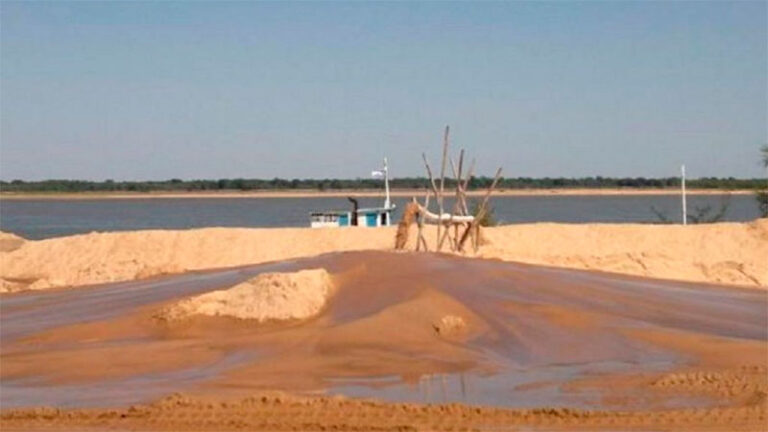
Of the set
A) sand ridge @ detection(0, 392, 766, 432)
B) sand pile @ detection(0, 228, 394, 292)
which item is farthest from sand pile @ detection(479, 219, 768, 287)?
sand ridge @ detection(0, 392, 766, 432)

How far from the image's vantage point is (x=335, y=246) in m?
29.2

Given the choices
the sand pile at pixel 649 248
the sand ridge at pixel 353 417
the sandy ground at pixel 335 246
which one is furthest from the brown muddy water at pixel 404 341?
the sandy ground at pixel 335 246

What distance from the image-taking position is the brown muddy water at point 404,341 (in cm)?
1000

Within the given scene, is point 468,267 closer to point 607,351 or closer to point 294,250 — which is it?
point 607,351

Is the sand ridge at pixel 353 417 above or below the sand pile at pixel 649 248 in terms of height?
below

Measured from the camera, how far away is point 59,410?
9.19 metres

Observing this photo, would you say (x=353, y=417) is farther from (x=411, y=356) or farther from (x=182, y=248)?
(x=182, y=248)

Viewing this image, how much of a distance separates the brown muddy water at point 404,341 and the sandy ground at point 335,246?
9753 millimetres

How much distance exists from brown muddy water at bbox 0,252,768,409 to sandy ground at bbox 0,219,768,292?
975 centimetres

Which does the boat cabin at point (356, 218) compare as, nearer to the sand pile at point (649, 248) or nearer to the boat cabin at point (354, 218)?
the boat cabin at point (354, 218)

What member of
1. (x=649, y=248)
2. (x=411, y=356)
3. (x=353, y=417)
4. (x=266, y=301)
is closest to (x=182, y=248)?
(x=649, y=248)

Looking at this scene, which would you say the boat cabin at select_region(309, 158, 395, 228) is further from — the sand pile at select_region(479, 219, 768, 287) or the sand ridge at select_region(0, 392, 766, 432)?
the sand ridge at select_region(0, 392, 766, 432)

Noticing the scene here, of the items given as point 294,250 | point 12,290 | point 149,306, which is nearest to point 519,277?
point 149,306

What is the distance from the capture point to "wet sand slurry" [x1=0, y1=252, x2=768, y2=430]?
8805 mm
